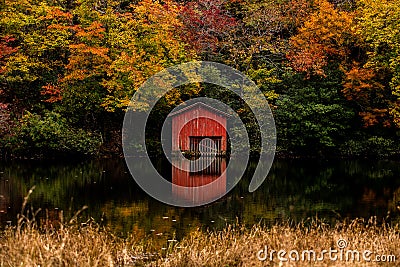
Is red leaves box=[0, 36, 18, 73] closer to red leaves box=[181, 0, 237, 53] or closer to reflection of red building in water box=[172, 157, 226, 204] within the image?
red leaves box=[181, 0, 237, 53]

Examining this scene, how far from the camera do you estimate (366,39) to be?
2741 centimetres

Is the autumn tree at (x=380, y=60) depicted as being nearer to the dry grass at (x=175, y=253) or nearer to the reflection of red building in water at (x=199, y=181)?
the reflection of red building in water at (x=199, y=181)

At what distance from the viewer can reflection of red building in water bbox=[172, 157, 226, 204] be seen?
17.8 meters

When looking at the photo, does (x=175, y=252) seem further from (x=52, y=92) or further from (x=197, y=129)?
(x=52, y=92)

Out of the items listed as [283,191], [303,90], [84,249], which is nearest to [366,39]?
[303,90]

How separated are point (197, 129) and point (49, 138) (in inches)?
269

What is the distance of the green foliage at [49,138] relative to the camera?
1075 inches

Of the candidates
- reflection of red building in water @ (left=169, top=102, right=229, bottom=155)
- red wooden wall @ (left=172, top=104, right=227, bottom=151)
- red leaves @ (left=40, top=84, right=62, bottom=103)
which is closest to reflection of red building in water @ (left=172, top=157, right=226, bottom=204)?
reflection of red building in water @ (left=169, top=102, right=229, bottom=155)

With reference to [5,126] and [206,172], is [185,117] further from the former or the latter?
[5,126]

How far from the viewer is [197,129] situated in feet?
96.0

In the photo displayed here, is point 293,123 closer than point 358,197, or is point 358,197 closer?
point 358,197

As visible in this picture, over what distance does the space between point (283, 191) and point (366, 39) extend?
37.6 ft

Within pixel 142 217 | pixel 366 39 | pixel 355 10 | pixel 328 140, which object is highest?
pixel 355 10

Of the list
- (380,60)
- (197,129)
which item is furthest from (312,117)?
(197,129)
